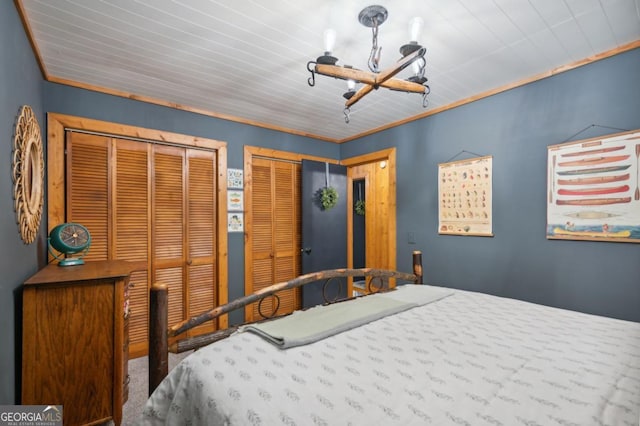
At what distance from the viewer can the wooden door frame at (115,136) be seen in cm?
242

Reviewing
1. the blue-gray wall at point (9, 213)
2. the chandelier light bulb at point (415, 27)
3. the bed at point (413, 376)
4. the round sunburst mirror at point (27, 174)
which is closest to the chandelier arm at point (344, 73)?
the chandelier light bulb at point (415, 27)

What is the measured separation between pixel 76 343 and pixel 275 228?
2324 millimetres

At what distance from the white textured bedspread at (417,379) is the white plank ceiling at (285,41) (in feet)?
5.95

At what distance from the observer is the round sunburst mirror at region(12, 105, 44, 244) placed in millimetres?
1610

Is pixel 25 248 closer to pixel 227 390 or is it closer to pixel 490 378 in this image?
pixel 227 390

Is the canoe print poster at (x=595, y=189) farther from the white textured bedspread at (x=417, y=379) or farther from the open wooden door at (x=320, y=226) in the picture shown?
the open wooden door at (x=320, y=226)

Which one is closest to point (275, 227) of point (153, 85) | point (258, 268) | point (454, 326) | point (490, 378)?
point (258, 268)

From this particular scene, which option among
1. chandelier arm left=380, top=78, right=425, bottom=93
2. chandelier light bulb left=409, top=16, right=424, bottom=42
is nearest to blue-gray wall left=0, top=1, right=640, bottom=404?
chandelier arm left=380, top=78, right=425, bottom=93

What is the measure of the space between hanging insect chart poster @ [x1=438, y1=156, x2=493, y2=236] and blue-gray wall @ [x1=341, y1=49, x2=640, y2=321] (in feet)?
0.23

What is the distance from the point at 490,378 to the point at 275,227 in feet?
10.0

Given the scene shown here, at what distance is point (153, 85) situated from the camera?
2.62 m

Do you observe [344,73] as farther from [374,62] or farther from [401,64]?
[401,64]

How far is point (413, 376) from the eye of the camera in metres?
1.06

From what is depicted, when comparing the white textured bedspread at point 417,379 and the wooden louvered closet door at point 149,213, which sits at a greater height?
the wooden louvered closet door at point 149,213
